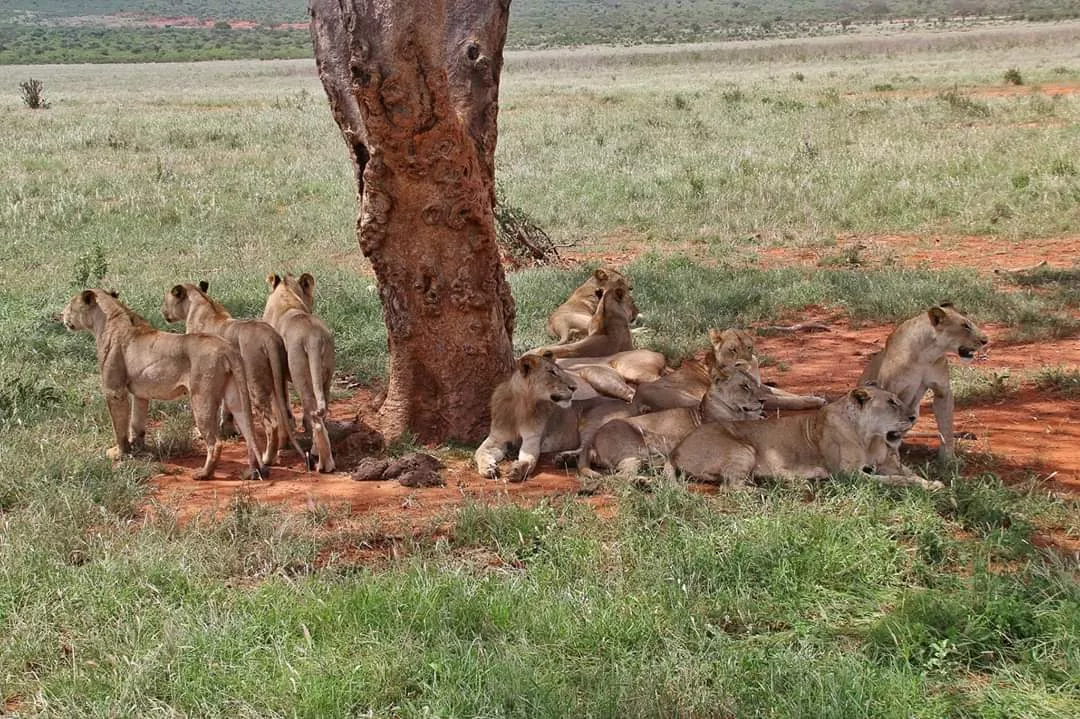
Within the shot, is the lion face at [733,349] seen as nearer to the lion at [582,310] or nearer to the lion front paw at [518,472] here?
the lion at [582,310]

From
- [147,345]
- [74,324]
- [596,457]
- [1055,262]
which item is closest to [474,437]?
[596,457]

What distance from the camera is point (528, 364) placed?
7.14 meters

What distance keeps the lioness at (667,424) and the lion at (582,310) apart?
213 centimetres

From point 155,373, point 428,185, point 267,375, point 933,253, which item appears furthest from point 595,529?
point 933,253

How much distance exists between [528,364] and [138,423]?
2595mm

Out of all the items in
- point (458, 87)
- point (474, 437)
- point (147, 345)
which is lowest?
point (474, 437)

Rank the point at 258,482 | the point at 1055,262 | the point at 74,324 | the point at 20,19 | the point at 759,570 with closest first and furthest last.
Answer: the point at 759,570 → the point at 258,482 → the point at 74,324 → the point at 1055,262 → the point at 20,19

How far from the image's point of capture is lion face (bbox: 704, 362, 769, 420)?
23.3ft

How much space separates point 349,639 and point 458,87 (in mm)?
4554

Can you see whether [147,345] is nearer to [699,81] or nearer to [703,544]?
[703,544]

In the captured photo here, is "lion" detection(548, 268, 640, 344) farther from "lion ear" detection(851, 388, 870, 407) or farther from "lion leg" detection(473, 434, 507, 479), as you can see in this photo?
"lion ear" detection(851, 388, 870, 407)

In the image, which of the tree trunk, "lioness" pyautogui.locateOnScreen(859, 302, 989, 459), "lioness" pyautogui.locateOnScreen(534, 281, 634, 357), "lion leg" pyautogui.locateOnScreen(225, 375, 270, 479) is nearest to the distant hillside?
"lioness" pyautogui.locateOnScreen(534, 281, 634, 357)

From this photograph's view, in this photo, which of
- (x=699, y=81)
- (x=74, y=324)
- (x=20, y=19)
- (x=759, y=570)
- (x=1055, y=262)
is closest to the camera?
(x=759, y=570)

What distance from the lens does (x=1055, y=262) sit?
13.1m
